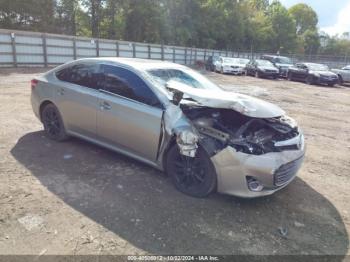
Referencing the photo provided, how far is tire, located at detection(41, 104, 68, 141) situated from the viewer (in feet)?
16.3

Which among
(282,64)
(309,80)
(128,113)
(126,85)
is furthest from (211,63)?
(128,113)

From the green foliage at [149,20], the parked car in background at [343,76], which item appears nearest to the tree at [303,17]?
the green foliage at [149,20]

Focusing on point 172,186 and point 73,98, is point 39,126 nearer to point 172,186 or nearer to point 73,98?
point 73,98

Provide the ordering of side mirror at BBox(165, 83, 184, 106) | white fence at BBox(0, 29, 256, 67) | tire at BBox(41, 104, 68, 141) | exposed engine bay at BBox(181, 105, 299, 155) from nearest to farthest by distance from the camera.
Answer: exposed engine bay at BBox(181, 105, 299, 155)
side mirror at BBox(165, 83, 184, 106)
tire at BBox(41, 104, 68, 141)
white fence at BBox(0, 29, 256, 67)

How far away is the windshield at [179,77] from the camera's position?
404 centimetres

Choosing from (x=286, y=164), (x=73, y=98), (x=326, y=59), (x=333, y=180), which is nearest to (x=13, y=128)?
(x=73, y=98)

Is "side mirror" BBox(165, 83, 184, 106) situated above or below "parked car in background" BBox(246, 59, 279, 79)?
above

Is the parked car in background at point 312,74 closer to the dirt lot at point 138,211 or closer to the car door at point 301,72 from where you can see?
the car door at point 301,72

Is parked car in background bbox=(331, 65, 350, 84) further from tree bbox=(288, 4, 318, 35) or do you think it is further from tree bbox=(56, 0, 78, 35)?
tree bbox=(288, 4, 318, 35)

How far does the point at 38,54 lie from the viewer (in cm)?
1723

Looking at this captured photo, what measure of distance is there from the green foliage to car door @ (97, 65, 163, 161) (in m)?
28.6

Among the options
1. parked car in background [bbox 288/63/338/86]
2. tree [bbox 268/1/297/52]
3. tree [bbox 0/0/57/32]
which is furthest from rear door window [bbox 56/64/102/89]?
tree [bbox 268/1/297/52]

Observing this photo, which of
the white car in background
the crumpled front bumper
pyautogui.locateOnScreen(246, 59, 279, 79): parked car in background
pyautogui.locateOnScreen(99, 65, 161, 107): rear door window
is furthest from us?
the white car in background

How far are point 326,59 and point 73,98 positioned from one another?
1839 inches
